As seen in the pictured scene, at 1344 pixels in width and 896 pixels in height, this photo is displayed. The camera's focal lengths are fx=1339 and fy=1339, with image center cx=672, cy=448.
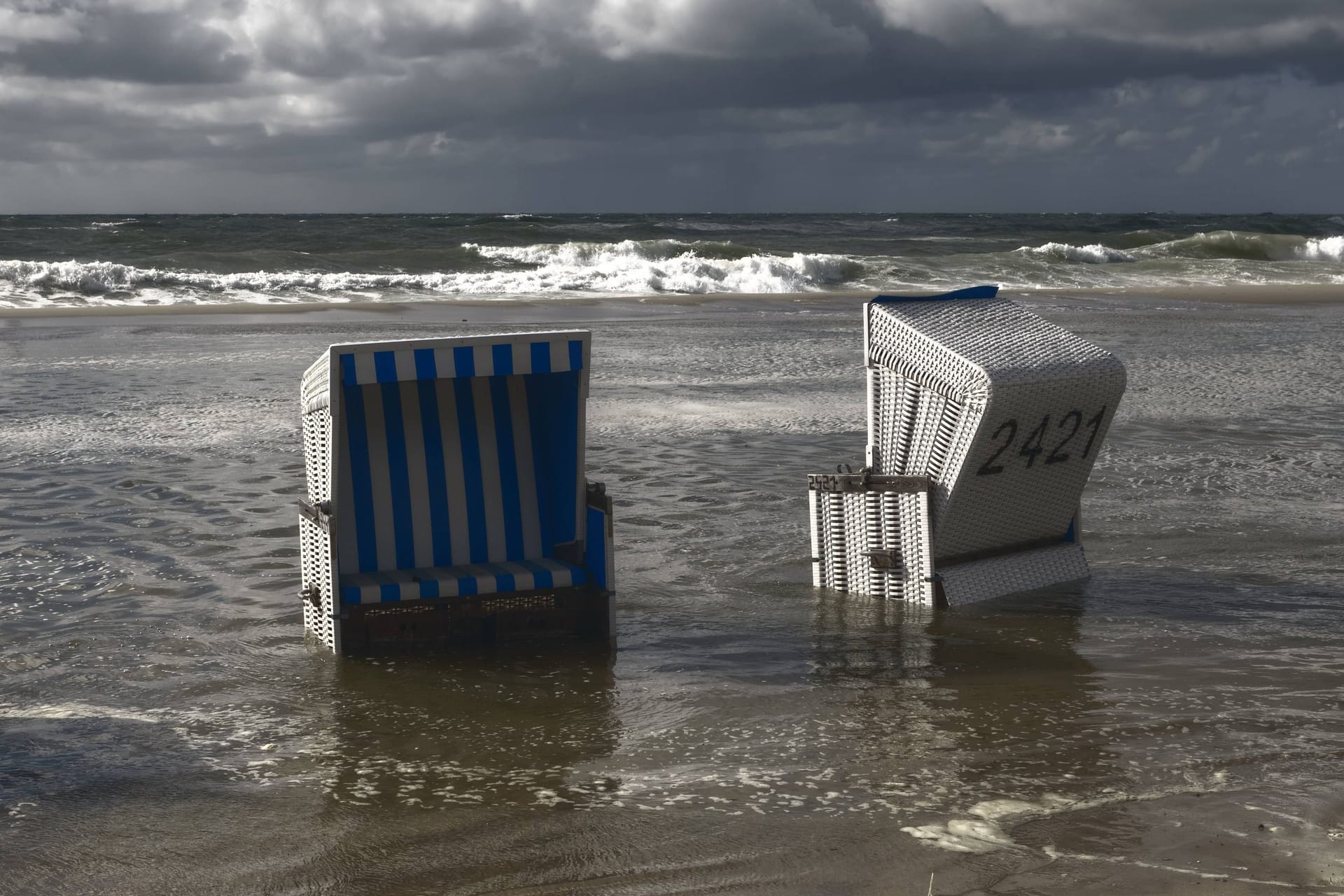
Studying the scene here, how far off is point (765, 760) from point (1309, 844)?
1734mm

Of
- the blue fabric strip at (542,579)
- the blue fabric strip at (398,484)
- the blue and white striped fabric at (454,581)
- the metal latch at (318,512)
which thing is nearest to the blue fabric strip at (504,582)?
the blue and white striped fabric at (454,581)

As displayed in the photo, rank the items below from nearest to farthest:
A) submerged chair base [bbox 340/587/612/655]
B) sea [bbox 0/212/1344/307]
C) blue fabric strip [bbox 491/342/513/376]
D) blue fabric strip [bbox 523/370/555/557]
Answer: blue fabric strip [bbox 491/342/513/376] → submerged chair base [bbox 340/587/612/655] → blue fabric strip [bbox 523/370/555/557] → sea [bbox 0/212/1344/307]

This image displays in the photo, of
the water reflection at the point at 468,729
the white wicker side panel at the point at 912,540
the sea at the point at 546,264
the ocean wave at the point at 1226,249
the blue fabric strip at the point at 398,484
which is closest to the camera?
the water reflection at the point at 468,729

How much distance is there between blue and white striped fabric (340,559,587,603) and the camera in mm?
5980

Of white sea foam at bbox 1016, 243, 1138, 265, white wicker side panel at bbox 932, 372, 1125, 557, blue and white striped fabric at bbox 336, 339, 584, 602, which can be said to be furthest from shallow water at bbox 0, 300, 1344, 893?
white sea foam at bbox 1016, 243, 1138, 265

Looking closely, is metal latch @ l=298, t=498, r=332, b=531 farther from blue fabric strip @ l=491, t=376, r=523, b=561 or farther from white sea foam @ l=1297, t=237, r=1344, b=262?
white sea foam @ l=1297, t=237, r=1344, b=262

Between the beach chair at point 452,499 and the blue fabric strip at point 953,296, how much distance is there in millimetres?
1649

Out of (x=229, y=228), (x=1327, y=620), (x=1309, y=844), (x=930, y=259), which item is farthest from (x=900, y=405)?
(x=229, y=228)

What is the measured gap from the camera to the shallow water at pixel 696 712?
12.9 ft

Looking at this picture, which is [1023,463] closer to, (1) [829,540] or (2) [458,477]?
(1) [829,540]

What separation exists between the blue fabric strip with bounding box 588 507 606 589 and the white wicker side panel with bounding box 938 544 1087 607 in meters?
1.72

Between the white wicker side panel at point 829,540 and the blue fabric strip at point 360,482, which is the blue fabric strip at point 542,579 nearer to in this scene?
the blue fabric strip at point 360,482

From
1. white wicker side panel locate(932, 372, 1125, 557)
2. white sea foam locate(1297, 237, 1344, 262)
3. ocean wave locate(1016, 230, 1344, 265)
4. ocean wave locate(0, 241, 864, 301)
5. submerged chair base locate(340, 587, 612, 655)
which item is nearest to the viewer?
submerged chair base locate(340, 587, 612, 655)

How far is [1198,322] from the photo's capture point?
78.5ft
